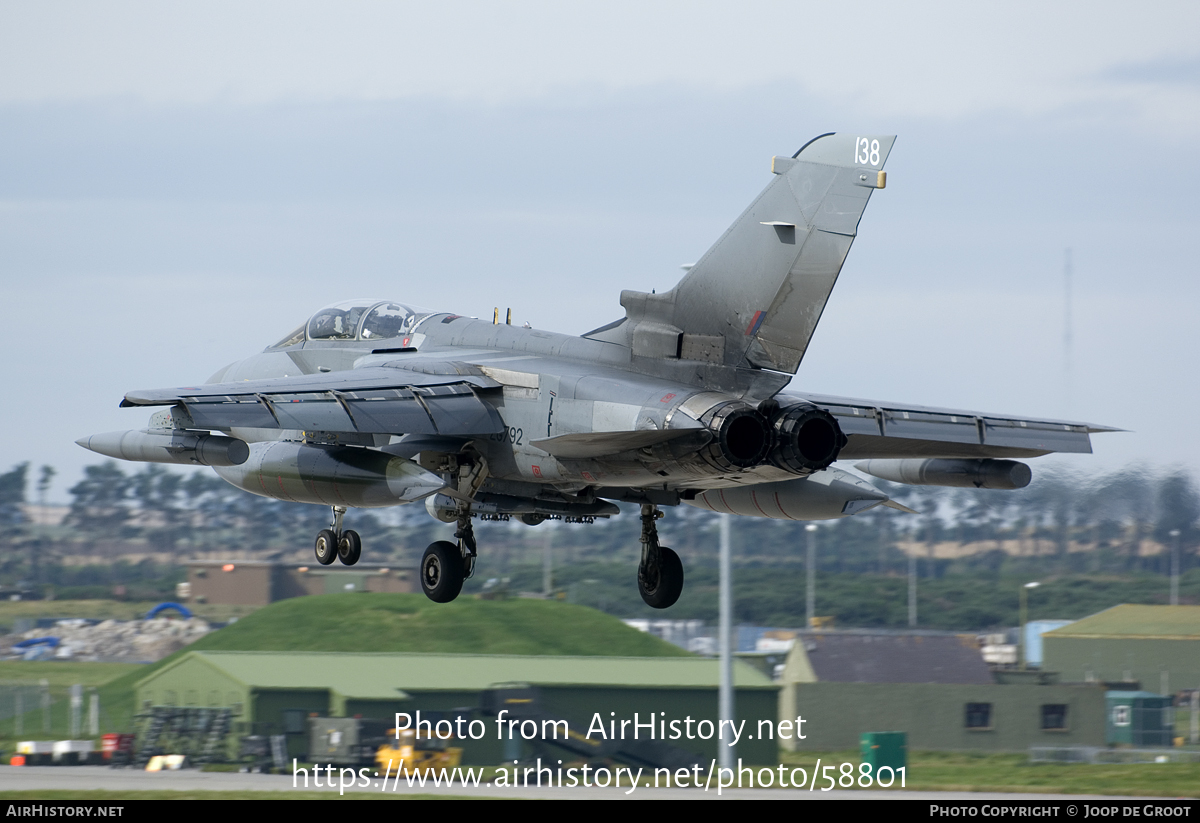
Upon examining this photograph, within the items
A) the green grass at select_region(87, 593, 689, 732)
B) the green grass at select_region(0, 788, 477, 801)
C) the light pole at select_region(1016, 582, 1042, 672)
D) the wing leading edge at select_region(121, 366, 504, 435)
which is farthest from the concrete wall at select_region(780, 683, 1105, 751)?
the wing leading edge at select_region(121, 366, 504, 435)

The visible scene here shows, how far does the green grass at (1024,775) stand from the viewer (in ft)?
115

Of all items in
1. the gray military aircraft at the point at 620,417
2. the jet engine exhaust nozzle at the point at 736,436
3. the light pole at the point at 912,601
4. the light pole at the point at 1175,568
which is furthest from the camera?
the light pole at the point at 912,601

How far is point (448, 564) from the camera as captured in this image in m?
19.6

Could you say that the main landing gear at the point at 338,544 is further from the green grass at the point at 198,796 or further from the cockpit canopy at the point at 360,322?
the green grass at the point at 198,796

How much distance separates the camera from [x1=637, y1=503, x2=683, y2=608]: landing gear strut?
803 inches

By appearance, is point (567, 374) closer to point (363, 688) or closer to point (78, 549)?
point (363, 688)

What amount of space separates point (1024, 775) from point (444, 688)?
55.8ft

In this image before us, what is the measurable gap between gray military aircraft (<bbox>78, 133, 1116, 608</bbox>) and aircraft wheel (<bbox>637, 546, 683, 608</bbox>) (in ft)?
0.09

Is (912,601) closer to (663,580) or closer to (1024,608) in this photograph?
(1024,608)

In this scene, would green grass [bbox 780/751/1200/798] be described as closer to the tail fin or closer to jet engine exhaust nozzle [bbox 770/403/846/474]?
jet engine exhaust nozzle [bbox 770/403/846/474]

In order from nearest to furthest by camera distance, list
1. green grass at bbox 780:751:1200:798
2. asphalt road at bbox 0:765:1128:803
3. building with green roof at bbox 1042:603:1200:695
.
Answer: asphalt road at bbox 0:765:1128:803
green grass at bbox 780:751:1200:798
building with green roof at bbox 1042:603:1200:695

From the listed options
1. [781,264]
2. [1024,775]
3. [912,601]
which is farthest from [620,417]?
[912,601]

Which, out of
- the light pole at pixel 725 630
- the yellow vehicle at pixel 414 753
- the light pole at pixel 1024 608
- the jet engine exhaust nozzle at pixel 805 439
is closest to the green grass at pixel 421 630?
the yellow vehicle at pixel 414 753

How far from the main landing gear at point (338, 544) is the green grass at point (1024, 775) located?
21098mm
